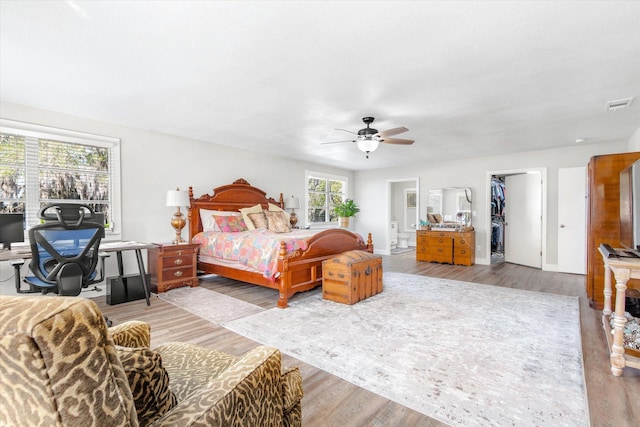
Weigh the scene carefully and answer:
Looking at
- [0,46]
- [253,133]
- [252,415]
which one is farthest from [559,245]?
[0,46]

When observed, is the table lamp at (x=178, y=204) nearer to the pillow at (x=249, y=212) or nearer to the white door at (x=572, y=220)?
the pillow at (x=249, y=212)

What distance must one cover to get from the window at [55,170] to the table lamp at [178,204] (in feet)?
2.30

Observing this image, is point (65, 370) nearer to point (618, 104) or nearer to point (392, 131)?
point (392, 131)

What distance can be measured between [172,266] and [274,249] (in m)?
1.71

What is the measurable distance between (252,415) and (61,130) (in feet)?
15.4

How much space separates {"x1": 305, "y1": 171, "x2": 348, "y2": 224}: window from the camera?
778cm

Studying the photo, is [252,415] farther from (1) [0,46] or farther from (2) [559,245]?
(2) [559,245]

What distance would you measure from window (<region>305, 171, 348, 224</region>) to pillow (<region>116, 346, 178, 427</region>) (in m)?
6.79

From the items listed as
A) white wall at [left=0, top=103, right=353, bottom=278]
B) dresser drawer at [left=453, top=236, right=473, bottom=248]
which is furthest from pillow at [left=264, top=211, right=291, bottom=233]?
dresser drawer at [left=453, top=236, right=473, bottom=248]

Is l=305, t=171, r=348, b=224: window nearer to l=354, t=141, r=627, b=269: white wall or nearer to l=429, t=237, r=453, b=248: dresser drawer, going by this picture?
l=354, t=141, r=627, b=269: white wall

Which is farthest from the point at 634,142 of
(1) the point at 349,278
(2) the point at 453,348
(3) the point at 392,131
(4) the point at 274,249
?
(4) the point at 274,249

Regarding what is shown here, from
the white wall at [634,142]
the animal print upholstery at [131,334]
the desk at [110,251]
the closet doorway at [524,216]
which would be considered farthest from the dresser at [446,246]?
the animal print upholstery at [131,334]

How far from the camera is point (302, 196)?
7.43m

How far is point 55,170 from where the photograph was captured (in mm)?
4016
